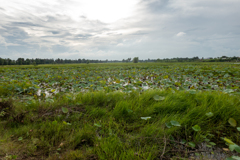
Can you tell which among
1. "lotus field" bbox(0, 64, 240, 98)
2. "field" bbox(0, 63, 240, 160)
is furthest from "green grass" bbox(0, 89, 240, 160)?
"lotus field" bbox(0, 64, 240, 98)

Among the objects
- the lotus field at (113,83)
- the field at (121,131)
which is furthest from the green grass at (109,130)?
the lotus field at (113,83)

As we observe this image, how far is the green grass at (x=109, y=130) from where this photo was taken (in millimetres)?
1459

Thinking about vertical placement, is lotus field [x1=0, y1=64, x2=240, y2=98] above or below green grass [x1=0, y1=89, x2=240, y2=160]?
above

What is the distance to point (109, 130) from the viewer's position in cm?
179

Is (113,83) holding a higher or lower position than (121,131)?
higher

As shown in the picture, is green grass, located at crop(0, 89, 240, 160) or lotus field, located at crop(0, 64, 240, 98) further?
lotus field, located at crop(0, 64, 240, 98)

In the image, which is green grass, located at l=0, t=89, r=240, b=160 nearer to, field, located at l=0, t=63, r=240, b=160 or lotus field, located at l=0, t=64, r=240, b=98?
field, located at l=0, t=63, r=240, b=160

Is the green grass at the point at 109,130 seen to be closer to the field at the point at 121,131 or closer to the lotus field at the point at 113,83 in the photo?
the field at the point at 121,131

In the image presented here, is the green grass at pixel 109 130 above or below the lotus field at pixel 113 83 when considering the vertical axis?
below

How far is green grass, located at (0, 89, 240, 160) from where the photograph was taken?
1.46 m

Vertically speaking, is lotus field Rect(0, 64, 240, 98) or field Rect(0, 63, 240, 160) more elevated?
lotus field Rect(0, 64, 240, 98)

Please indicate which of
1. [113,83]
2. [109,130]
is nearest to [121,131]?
[109,130]

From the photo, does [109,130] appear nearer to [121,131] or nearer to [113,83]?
[121,131]

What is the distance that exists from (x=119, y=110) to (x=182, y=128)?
3.74 ft
